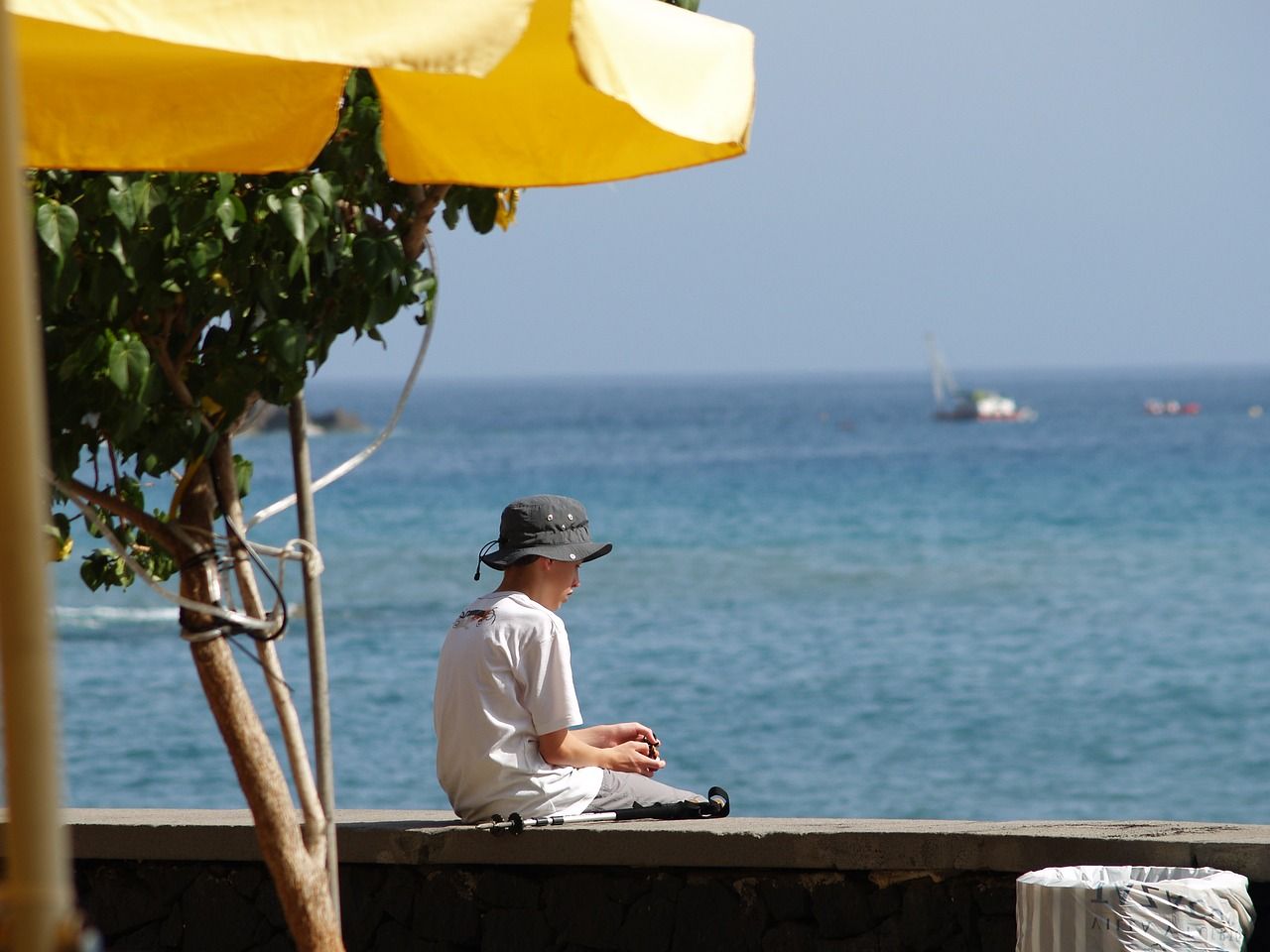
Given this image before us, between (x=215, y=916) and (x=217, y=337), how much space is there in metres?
1.56

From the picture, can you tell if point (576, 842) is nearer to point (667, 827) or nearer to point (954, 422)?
point (667, 827)

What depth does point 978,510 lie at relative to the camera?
50375 mm

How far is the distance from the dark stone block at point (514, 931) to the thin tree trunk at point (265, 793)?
803 mm

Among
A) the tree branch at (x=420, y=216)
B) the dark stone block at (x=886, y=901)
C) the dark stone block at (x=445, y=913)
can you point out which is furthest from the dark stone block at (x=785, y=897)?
the tree branch at (x=420, y=216)

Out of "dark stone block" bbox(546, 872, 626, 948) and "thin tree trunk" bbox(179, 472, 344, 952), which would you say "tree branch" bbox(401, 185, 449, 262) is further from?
"dark stone block" bbox(546, 872, 626, 948)

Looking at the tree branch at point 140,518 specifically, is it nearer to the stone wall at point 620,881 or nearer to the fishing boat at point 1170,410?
the stone wall at point 620,881

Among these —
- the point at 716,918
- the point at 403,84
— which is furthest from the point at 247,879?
the point at 403,84

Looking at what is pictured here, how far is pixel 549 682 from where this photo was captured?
4.09 m

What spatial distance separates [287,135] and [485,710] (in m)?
1.58

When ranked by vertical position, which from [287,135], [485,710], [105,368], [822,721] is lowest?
[822,721]

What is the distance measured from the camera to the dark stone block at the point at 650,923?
4051 millimetres

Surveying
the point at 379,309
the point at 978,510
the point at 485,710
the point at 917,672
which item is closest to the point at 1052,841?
the point at 485,710

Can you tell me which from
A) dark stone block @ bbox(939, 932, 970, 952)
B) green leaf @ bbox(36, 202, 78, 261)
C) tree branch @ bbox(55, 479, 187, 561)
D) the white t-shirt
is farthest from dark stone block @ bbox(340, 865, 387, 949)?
green leaf @ bbox(36, 202, 78, 261)

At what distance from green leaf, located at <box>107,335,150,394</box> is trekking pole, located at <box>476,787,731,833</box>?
1.43 meters
